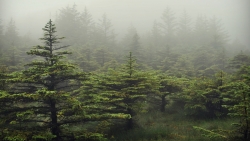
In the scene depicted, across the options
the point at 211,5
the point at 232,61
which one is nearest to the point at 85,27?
the point at 232,61

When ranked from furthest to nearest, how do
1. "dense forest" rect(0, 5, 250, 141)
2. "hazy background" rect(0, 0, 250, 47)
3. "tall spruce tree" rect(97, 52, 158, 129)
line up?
1. "hazy background" rect(0, 0, 250, 47)
2. "tall spruce tree" rect(97, 52, 158, 129)
3. "dense forest" rect(0, 5, 250, 141)

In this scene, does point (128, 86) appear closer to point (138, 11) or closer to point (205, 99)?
point (205, 99)

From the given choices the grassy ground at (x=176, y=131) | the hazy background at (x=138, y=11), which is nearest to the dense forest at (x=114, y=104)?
the grassy ground at (x=176, y=131)

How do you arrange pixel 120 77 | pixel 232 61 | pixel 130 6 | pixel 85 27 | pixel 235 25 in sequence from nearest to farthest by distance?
pixel 120 77 < pixel 232 61 < pixel 85 27 < pixel 235 25 < pixel 130 6

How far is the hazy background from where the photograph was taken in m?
104

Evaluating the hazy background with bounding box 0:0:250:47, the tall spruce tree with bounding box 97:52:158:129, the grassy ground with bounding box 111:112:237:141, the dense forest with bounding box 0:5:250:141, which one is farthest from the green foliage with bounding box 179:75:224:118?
the hazy background with bounding box 0:0:250:47

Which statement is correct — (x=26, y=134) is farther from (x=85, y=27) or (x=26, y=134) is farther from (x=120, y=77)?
(x=85, y=27)

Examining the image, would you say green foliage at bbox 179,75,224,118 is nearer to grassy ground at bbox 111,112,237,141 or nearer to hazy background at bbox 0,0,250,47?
grassy ground at bbox 111,112,237,141

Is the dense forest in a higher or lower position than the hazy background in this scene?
lower

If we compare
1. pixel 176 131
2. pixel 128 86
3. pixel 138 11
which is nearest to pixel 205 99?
pixel 176 131

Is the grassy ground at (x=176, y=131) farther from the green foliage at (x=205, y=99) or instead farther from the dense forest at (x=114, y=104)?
the green foliage at (x=205, y=99)

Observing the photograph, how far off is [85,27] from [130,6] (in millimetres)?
82555

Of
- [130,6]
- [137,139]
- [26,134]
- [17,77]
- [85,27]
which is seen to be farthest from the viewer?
[130,6]

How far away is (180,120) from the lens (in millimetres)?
15805
